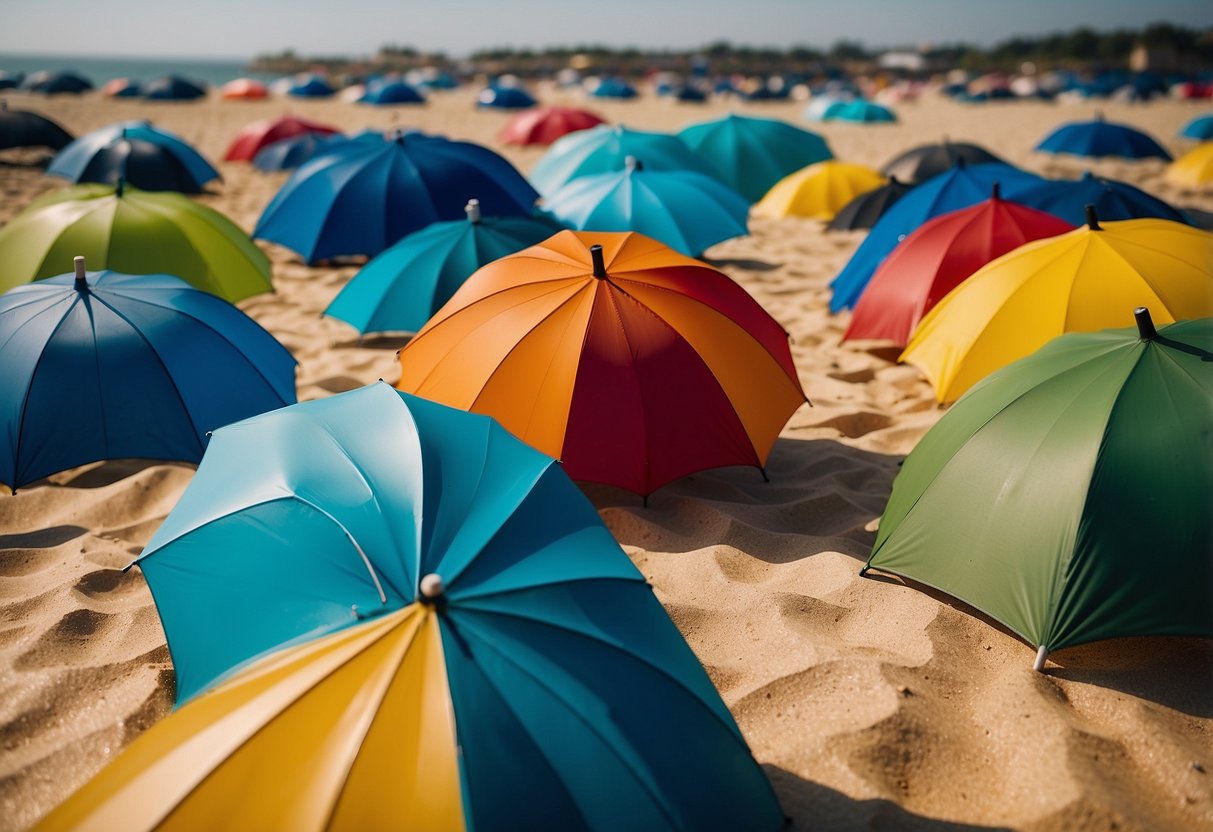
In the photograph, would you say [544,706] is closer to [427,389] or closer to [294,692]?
[294,692]

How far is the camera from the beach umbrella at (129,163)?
8977mm

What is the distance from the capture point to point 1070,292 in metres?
3.83

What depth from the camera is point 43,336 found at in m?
3.55

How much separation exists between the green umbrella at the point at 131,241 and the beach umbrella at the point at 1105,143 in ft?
33.2

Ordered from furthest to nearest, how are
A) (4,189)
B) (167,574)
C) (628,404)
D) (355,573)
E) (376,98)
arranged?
(376,98) < (4,189) < (628,404) < (167,574) < (355,573)

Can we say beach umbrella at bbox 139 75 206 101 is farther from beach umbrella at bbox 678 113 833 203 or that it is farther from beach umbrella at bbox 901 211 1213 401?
beach umbrella at bbox 901 211 1213 401

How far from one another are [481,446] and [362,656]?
27.4 inches

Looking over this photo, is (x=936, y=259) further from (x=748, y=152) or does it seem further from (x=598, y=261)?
(x=748, y=152)

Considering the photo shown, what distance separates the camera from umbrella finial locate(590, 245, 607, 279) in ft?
11.1

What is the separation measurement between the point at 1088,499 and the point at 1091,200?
3.70 meters

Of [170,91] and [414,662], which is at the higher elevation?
[170,91]

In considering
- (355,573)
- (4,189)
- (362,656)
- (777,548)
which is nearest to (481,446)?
(355,573)

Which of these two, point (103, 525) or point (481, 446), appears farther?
point (103, 525)

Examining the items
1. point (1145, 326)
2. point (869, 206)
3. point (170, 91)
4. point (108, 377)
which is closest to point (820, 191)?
point (869, 206)
